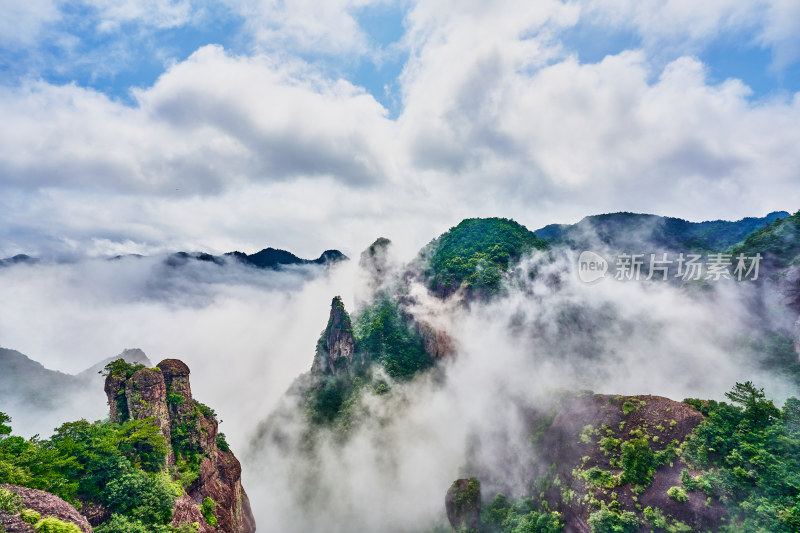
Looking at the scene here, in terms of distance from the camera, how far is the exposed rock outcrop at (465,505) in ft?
234

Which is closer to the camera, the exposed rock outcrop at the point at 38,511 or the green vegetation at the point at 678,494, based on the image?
the exposed rock outcrop at the point at 38,511

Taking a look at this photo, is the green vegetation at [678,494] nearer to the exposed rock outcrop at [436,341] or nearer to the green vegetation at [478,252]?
the green vegetation at [478,252]

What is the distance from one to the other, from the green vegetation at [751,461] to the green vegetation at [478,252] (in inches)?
2982

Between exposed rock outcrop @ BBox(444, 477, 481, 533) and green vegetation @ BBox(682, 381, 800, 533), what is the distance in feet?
134

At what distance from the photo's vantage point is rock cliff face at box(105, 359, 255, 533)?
4600 cm

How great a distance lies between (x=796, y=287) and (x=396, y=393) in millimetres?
105079

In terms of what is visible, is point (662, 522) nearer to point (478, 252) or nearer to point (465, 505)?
point (465, 505)

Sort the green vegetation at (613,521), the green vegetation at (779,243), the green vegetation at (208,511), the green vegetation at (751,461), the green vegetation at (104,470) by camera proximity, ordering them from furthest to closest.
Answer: the green vegetation at (779,243) < the green vegetation at (613,521) < the green vegetation at (208,511) < the green vegetation at (751,461) < the green vegetation at (104,470)

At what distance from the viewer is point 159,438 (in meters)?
43.3

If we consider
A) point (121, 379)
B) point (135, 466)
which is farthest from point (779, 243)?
point (121, 379)

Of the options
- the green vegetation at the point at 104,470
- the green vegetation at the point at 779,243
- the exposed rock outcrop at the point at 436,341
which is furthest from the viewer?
the exposed rock outcrop at the point at 436,341

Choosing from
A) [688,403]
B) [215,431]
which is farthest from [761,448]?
[215,431]

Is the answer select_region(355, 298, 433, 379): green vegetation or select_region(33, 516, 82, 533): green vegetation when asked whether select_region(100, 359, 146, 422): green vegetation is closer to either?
select_region(33, 516, 82, 533): green vegetation

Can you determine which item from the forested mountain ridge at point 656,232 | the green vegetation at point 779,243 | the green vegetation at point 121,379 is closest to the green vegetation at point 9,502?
the green vegetation at point 121,379
